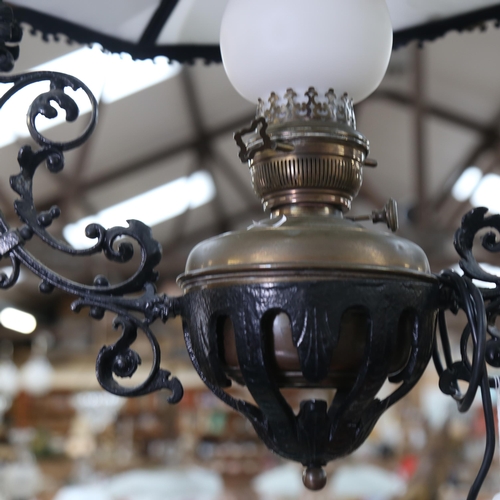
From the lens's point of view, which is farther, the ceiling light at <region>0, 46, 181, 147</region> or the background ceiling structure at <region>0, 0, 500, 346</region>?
the background ceiling structure at <region>0, 0, 500, 346</region>

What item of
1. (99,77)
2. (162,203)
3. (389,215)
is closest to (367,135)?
(162,203)

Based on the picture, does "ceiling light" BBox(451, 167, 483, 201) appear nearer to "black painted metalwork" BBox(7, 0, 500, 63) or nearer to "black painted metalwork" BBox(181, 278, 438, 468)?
"black painted metalwork" BBox(7, 0, 500, 63)

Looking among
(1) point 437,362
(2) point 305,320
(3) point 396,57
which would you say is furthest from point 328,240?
(3) point 396,57

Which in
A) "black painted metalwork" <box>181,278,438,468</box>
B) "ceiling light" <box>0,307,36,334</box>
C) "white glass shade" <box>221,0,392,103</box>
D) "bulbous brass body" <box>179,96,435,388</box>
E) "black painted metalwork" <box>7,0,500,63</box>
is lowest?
"black painted metalwork" <box>181,278,438,468</box>

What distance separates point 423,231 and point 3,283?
5.49 m

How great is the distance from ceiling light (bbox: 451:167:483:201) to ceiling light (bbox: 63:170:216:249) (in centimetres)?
246

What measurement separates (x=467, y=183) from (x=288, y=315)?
6.73 metres

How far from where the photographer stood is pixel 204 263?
48 centimetres

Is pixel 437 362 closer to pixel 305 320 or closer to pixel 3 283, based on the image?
pixel 305 320

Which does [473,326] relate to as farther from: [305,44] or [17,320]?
[17,320]

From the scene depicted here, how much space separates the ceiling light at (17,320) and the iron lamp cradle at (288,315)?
759 centimetres

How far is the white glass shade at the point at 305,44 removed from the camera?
51 centimetres

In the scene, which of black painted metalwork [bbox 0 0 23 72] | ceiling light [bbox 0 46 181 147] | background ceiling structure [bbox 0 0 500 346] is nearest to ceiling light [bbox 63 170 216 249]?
background ceiling structure [bbox 0 0 500 346]

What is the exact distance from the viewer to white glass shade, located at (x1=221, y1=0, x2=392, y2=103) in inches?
20.1
